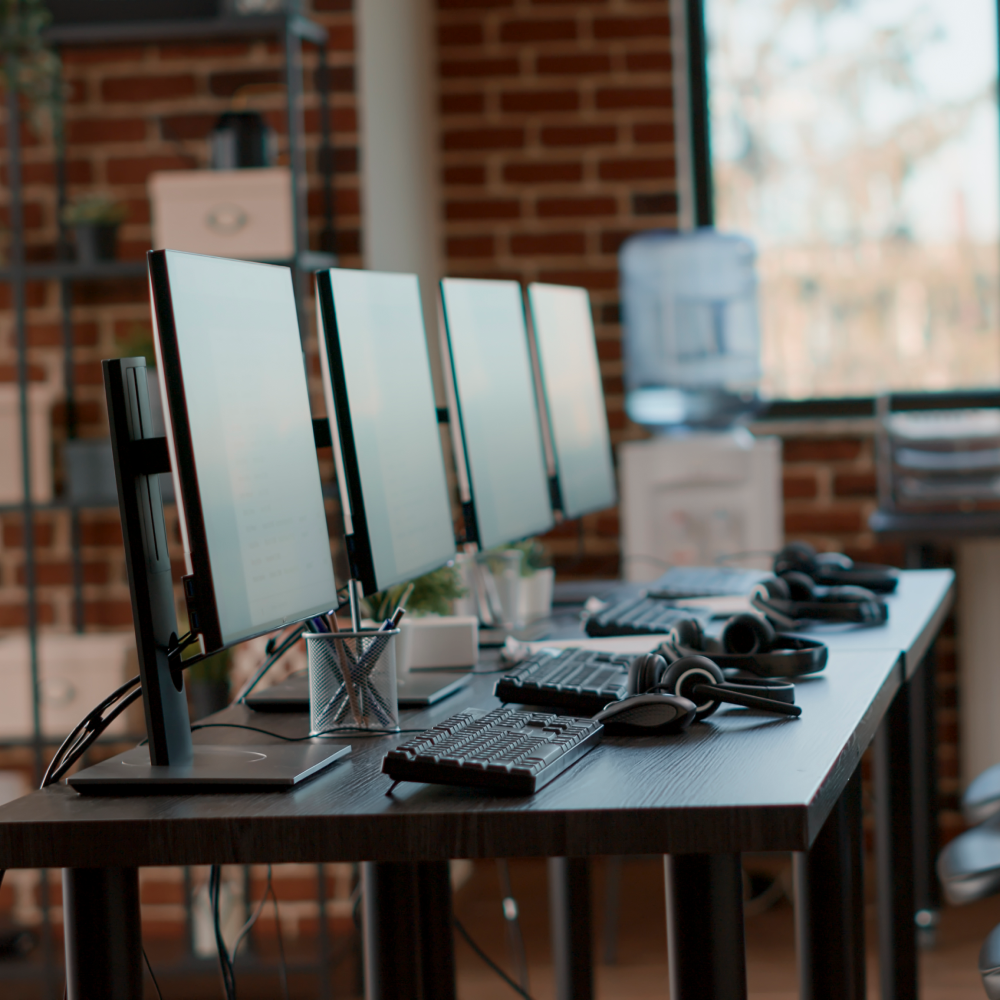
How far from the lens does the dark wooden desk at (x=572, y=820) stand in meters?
0.96

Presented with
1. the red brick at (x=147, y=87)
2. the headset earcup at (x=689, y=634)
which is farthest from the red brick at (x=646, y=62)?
the headset earcup at (x=689, y=634)

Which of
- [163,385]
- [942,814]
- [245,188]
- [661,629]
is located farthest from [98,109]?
[942,814]

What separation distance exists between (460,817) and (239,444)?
38cm

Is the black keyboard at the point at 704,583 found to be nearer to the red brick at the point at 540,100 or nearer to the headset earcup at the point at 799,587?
the headset earcup at the point at 799,587

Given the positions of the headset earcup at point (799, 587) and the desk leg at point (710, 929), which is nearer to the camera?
the desk leg at point (710, 929)

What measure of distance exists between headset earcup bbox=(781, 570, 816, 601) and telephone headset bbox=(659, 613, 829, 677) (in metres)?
0.38

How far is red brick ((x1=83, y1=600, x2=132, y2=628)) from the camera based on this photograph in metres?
3.04

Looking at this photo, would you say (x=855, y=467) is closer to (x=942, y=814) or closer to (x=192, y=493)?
(x=942, y=814)

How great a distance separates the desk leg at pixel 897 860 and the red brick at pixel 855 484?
146 centimetres

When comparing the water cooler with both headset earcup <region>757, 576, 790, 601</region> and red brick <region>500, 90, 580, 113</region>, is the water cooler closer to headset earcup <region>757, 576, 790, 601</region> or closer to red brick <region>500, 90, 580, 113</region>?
red brick <region>500, 90, 580, 113</region>

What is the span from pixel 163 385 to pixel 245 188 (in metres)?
1.76

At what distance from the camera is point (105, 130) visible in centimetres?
296

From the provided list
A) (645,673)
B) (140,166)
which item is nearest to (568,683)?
(645,673)

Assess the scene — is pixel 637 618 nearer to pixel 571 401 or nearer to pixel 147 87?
pixel 571 401
